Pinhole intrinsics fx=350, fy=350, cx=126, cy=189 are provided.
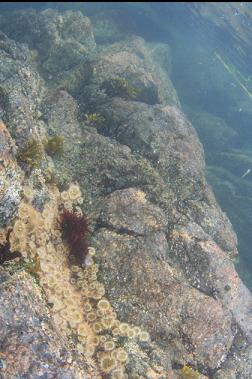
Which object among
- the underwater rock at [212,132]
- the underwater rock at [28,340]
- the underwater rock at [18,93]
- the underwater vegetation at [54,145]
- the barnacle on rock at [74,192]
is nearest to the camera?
the underwater rock at [28,340]

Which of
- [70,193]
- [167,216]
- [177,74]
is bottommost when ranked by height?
[177,74]

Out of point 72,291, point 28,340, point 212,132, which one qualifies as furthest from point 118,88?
point 212,132

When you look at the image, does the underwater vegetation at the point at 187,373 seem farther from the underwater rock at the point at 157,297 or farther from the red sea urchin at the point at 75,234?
the red sea urchin at the point at 75,234

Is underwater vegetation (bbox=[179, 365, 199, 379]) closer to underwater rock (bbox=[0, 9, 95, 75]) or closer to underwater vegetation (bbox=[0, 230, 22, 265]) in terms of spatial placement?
underwater vegetation (bbox=[0, 230, 22, 265])

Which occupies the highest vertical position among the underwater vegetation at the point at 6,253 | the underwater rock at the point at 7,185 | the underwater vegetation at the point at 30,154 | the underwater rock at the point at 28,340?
the underwater rock at the point at 7,185

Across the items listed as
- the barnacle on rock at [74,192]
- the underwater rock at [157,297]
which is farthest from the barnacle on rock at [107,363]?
the barnacle on rock at [74,192]

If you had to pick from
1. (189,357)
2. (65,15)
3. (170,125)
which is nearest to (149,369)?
(189,357)

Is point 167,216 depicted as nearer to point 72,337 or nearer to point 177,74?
point 72,337

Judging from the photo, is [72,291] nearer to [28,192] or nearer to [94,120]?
[28,192]
